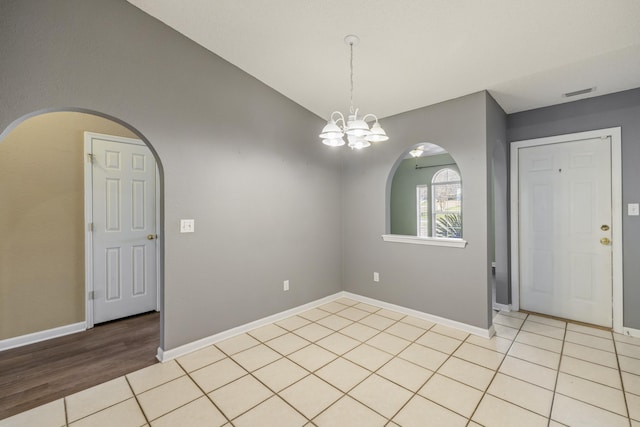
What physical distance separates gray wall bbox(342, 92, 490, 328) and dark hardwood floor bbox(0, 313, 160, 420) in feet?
8.95

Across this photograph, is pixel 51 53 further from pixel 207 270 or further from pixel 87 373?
pixel 87 373

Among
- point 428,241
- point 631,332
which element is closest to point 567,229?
point 631,332

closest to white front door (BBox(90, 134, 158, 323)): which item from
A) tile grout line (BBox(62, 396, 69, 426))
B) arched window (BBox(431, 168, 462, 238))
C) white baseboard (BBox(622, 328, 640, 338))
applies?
tile grout line (BBox(62, 396, 69, 426))

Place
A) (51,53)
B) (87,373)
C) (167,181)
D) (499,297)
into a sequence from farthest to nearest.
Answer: (499,297) < (167,181) < (87,373) < (51,53)

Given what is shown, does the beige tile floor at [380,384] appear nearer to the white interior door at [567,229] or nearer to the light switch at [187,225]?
the white interior door at [567,229]

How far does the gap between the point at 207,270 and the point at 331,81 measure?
244cm

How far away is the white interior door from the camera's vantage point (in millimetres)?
3080

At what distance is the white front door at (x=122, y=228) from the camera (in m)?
3.23

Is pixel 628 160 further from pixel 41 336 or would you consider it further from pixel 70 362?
pixel 41 336

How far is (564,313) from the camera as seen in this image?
3.34 metres

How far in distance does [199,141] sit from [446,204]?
587 centimetres

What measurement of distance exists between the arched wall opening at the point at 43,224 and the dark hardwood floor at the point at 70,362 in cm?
25

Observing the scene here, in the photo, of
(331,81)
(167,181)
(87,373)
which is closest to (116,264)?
(87,373)

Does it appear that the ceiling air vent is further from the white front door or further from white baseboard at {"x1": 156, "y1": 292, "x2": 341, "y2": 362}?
the white front door
